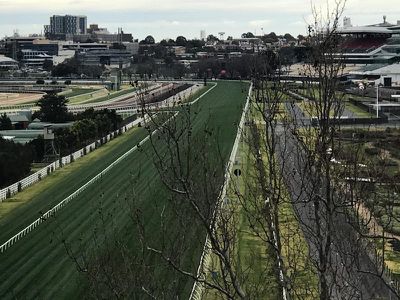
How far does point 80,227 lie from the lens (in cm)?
2259

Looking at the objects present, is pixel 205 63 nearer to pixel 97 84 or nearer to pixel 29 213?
pixel 97 84

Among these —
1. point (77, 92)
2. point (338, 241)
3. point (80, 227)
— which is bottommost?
point (80, 227)

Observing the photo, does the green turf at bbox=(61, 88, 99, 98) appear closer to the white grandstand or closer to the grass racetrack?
the white grandstand

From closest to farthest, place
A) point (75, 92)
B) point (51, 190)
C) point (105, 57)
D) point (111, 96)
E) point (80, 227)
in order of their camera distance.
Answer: point (80, 227) → point (51, 190) → point (111, 96) → point (75, 92) → point (105, 57)

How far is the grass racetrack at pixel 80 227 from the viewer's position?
1631 cm

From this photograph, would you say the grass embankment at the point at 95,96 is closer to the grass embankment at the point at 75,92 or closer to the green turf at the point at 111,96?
the green turf at the point at 111,96

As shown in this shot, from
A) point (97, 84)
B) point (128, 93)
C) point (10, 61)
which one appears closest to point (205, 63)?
point (97, 84)

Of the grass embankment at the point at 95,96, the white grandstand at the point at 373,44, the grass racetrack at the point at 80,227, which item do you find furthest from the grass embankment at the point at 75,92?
the grass racetrack at the point at 80,227

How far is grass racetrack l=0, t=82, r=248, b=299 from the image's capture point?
16.3 metres

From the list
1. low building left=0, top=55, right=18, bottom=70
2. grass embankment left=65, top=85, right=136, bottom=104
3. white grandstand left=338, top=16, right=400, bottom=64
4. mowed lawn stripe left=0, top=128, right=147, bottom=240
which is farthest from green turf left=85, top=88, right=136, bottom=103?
low building left=0, top=55, right=18, bottom=70

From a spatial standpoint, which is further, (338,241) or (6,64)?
(6,64)

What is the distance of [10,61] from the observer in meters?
151

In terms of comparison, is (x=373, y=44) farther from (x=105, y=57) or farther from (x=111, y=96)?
(x=105, y=57)

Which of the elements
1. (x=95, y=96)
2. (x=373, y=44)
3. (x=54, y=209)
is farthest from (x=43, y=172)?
(x=373, y=44)
